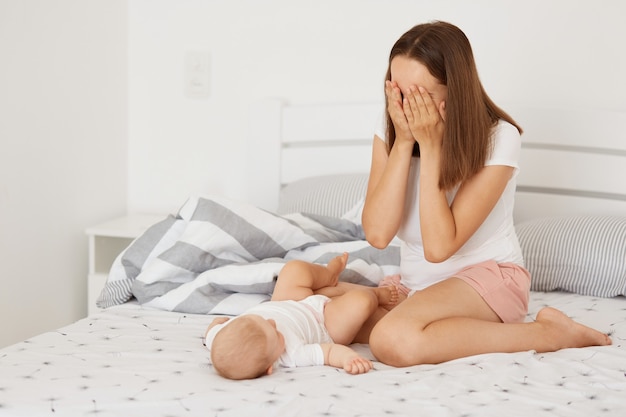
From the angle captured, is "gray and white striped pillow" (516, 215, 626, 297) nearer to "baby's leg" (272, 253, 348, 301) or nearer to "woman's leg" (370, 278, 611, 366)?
"woman's leg" (370, 278, 611, 366)

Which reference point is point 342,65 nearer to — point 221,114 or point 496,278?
point 221,114

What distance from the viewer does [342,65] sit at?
257cm

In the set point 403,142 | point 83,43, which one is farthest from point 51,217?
point 403,142

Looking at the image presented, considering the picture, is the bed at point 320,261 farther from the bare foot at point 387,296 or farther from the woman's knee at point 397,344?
the bare foot at point 387,296

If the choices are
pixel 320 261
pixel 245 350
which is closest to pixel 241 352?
pixel 245 350

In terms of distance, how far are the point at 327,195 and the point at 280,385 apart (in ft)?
3.58

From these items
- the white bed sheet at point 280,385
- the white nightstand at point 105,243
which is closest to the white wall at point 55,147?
the white nightstand at point 105,243

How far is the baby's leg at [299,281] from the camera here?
159 centimetres

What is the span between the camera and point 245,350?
129 cm

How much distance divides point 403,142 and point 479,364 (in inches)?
17.2

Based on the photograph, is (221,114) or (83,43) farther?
(221,114)

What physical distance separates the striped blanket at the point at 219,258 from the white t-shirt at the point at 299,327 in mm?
210

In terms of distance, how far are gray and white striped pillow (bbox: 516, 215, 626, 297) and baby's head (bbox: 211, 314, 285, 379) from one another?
0.90 m

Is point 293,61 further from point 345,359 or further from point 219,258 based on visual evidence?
point 345,359
